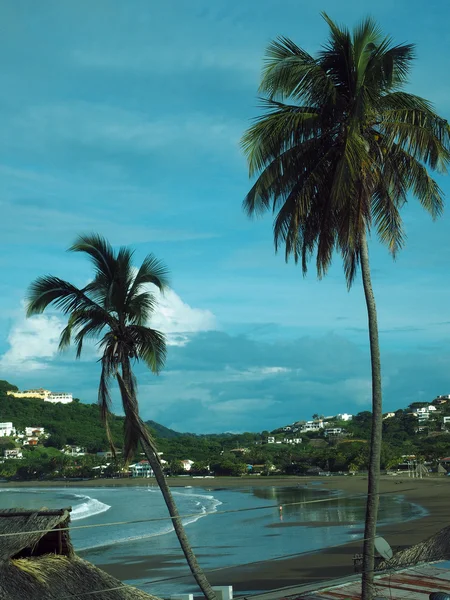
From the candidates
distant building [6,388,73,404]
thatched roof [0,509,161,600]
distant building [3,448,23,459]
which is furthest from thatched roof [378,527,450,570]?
distant building [6,388,73,404]

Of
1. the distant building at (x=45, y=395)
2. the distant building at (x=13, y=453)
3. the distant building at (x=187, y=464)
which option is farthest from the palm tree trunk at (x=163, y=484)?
the distant building at (x=45, y=395)

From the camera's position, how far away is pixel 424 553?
12414 millimetres

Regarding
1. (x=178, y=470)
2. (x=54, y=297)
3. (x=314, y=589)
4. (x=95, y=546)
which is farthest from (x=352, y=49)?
(x=178, y=470)

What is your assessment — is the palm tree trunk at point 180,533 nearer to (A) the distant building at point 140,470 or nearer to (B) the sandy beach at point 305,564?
(B) the sandy beach at point 305,564

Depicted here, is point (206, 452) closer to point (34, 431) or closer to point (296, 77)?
point (34, 431)

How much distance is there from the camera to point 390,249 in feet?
36.6

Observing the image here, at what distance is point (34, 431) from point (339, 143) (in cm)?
12688

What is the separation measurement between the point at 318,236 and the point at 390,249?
113 centimetres

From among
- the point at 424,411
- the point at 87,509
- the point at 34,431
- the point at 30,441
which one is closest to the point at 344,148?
the point at 87,509

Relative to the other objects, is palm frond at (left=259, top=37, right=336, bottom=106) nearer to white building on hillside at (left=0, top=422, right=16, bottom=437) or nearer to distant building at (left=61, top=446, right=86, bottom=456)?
distant building at (left=61, top=446, right=86, bottom=456)

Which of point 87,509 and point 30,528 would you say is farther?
point 87,509

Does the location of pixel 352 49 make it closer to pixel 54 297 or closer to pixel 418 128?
pixel 418 128

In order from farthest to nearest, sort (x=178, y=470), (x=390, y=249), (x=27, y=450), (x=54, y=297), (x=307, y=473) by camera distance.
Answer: (x=27, y=450) < (x=178, y=470) < (x=307, y=473) < (x=54, y=297) < (x=390, y=249)

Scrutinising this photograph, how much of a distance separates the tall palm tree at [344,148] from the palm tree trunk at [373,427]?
14mm
